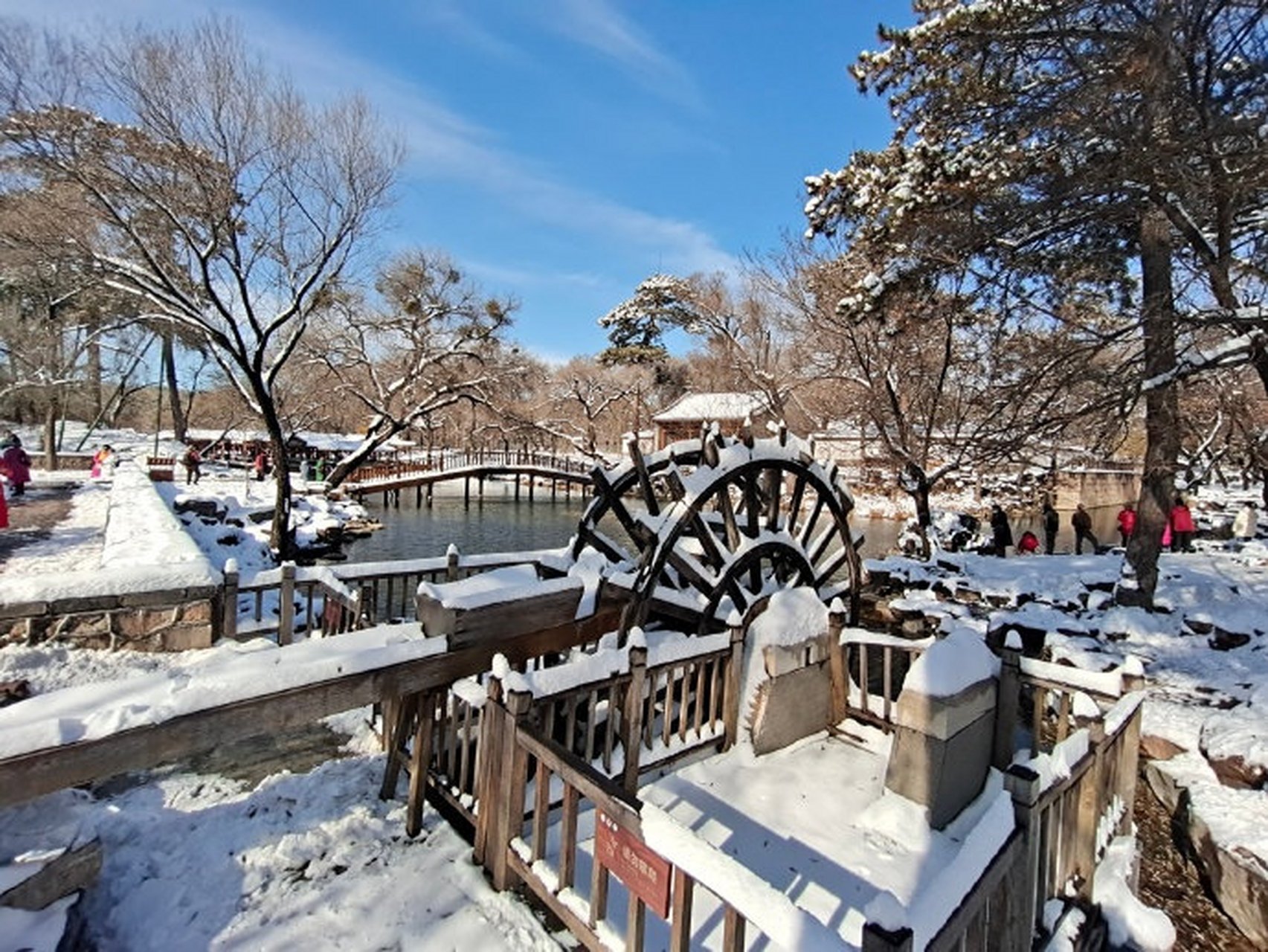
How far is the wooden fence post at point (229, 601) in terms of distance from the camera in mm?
5785

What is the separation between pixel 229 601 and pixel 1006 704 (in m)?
6.46

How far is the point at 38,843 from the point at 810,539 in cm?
782

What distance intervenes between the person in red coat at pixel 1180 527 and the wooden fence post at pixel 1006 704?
12519mm

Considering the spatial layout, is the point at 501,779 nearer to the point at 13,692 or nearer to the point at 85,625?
the point at 13,692

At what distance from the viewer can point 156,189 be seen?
10.7 meters

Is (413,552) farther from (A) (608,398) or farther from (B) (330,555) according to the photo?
(A) (608,398)

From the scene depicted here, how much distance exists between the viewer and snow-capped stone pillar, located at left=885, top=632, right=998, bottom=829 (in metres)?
3.98

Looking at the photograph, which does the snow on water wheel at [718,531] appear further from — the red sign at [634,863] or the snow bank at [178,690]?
the red sign at [634,863]

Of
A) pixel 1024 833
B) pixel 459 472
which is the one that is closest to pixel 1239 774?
pixel 1024 833

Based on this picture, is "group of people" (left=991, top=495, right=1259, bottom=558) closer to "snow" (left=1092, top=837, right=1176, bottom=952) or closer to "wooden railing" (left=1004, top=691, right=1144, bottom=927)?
"wooden railing" (left=1004, top=691, right=1144, bottom=927)

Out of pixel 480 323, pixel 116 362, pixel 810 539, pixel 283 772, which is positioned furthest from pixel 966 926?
pixel 116 362

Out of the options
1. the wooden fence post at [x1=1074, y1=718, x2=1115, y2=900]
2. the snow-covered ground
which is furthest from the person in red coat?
the wooden fence post at [x1=1074, y1=718, x2=1115, y2=900]

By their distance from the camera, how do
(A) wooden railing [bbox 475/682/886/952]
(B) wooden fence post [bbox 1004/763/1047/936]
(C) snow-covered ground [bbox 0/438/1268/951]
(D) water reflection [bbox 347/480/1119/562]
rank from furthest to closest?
(D) water reflection [bbox 347/480/1119/562] < (C) snow-covered ground [bbox 0/438/1268/951] < (B) wooden fence post [bbox 1004/763/1047/936] < (A) wooden railing [bbox 475/682/886/952]

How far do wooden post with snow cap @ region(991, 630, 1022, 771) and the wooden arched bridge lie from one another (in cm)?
1968
